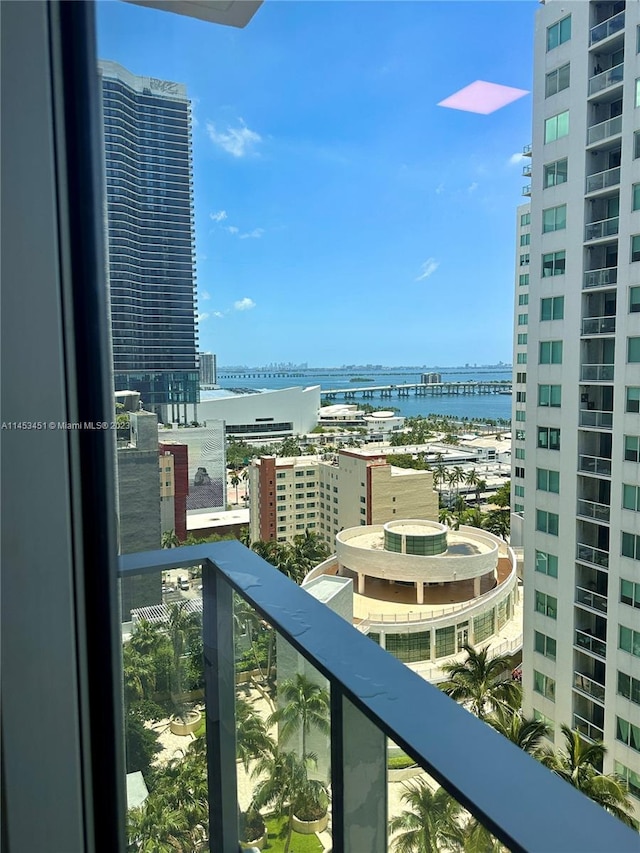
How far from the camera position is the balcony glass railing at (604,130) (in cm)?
83

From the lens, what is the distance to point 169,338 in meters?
1.01

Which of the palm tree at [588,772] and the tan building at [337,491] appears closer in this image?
the palm tree at [588,772]

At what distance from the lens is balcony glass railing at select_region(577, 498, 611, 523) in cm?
87

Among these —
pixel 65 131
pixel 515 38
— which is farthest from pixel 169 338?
pixel 515 38

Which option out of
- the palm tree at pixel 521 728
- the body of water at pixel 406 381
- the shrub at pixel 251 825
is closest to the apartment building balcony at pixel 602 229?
the body of water at pixel 406 381

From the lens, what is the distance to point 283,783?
3.98 feet

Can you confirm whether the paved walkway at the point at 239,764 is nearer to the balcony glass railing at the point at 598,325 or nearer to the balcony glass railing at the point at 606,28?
the balcony glass railing at the point at 598,325

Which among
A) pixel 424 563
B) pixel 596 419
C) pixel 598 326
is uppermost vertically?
pixel 598 326

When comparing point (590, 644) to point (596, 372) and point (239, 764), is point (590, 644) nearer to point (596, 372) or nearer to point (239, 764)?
point (596, 372)

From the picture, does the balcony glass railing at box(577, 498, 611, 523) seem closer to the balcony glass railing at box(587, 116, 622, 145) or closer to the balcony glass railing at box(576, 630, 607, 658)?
the balcony glass railing at box(576, 630, 607, 658)

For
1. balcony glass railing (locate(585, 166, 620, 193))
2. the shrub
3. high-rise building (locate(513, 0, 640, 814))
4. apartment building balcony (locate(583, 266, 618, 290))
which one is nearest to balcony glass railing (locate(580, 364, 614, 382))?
high-rise building (locate(513, 0, 640, 814))

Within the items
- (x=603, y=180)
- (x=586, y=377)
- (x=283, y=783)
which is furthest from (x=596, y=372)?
(x=283, y=783)

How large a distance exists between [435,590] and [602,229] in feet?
1.98

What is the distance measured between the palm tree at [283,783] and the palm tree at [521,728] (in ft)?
1.25
